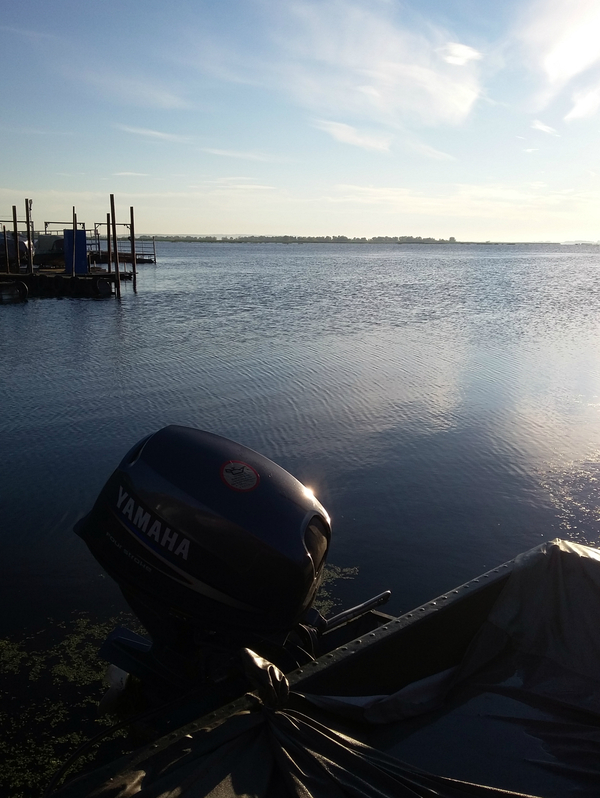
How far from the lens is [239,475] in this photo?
2887 millimetres

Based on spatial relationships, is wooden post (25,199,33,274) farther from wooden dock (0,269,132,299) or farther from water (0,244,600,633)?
water (0,244,600,633)

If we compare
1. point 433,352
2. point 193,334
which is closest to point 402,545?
point 433,352

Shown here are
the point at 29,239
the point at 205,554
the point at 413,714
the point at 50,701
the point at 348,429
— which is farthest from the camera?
the point at 29,239

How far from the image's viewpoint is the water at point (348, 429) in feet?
16.4

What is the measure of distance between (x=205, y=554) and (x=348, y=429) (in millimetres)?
5336

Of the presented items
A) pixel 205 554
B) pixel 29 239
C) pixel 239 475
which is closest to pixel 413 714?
pixel 205 554

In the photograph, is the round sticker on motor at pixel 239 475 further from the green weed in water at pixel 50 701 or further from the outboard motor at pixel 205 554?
the green weed in water at pixel 50 701

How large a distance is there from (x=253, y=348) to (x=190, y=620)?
11.1 metres

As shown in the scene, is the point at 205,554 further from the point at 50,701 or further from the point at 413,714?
the point at 50,701

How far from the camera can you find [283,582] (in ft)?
8.89

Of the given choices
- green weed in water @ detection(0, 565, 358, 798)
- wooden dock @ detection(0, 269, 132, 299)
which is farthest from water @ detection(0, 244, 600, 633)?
wooden dock @ detection(0, 269, 132, 299)

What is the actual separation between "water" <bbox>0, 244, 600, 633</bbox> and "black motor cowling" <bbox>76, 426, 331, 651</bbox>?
1.66 meters

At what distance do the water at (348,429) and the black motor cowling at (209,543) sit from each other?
5.44 ft

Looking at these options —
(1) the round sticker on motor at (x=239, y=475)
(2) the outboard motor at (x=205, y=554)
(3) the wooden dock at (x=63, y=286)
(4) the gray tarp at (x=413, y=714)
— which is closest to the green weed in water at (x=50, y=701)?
(2) the outboard motor at (x=205, y=554)
